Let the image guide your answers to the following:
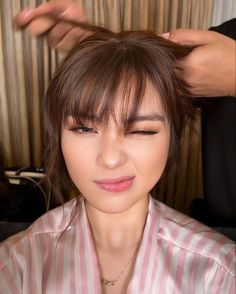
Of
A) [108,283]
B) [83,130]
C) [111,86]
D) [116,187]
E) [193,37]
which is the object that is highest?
[193,37]

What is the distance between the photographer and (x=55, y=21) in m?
0.98

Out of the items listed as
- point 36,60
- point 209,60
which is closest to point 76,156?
point 209,60

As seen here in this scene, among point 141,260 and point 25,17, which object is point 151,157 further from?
point 25,17

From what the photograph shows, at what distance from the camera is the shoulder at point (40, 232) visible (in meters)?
1.07

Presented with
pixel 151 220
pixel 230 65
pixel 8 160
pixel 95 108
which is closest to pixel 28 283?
pixel 151 220

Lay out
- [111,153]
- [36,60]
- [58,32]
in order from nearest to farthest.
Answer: [111,153], [58,32], [36,60]

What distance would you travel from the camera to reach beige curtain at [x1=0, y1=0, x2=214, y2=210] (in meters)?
1.71

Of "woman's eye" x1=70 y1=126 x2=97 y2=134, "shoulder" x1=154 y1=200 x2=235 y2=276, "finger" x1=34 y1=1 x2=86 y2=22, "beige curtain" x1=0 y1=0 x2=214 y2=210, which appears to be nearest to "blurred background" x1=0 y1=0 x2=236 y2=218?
"beige curtain" x1=0 y1=0 x2=214 y2=210

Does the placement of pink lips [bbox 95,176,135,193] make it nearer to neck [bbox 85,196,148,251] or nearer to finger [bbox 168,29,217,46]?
neck [bbox 85,196,148,251]

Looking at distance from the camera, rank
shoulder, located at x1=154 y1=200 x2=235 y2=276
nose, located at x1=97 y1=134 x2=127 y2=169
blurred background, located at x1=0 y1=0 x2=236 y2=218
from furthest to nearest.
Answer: blurred background, located at x1=0 y1=0 x2=236 y2=218 → shoulder, located at x1=154 y1=200 x2=235 y2=276 → nose, located at x1=97 y1=134 x2=127 y2=169

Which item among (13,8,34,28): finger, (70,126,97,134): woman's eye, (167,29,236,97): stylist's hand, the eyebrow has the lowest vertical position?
(70,126,97,134): woman's eye

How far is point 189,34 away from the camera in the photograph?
95 centimetres

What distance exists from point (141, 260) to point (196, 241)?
0.16 m

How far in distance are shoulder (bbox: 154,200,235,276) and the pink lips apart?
0.22 m
